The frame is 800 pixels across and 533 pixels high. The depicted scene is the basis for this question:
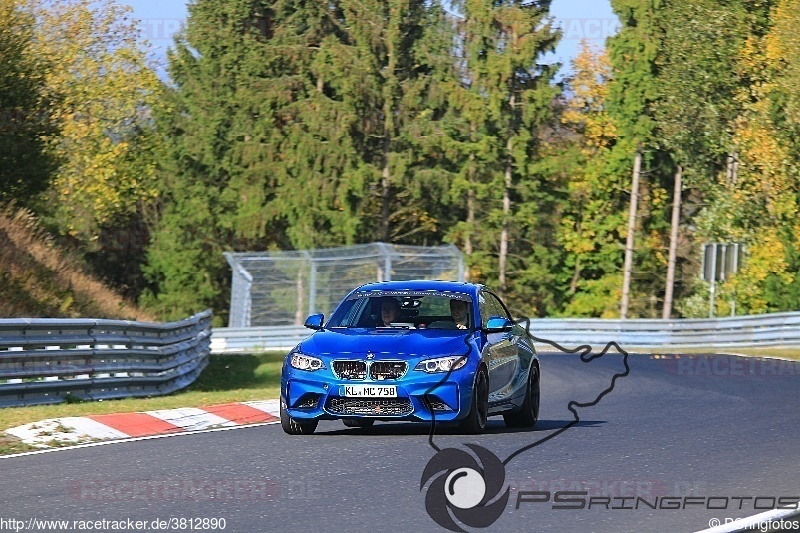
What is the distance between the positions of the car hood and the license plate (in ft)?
1.04

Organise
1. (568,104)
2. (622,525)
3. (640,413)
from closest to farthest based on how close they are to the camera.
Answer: (622,525), (640,413), (568,104)

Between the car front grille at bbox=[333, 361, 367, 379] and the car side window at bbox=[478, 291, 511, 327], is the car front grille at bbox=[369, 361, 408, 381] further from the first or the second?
the car side window at bbox=[478, 291, 511, 327]

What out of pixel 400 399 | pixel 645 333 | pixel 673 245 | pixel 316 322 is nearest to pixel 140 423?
pixel 316 322

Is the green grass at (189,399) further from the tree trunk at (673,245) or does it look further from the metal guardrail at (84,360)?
the tree trunk at (673,245)

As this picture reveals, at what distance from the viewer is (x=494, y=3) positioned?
6322 centimetres

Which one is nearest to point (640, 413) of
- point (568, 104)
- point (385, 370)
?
point (385, 370)

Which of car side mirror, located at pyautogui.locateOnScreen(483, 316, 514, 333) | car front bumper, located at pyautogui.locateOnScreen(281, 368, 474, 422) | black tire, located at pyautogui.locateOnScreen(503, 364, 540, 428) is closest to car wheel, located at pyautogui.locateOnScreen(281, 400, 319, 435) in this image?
car front bumper, located at pyautogui.locateOnScreen(281, 368, 474, 422)

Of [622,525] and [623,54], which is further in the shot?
[623,54]

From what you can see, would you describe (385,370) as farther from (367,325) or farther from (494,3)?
(494,3)

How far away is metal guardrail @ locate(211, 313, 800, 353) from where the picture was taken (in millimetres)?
39031

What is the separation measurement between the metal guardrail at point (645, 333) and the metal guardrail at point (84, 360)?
16.6 m

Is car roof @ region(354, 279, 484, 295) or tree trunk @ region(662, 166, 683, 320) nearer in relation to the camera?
car roof @ region(354, 279, 484, 295)

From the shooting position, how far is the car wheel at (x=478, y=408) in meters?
13.2

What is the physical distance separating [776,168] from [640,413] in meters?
35.0
